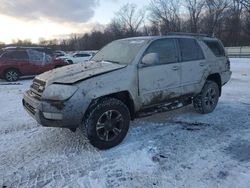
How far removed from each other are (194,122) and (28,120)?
3.76 metres

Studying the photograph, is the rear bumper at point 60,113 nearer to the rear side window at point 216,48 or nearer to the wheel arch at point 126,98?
the wheel arch at point 126,98

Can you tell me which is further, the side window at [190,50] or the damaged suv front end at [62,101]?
the side window at [190,50]

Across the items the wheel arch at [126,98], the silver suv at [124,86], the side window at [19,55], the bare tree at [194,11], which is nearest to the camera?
the silver suv at [124,86]

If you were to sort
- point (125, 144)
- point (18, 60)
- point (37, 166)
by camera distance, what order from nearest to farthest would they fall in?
point (37, 166), point (125, 144), point (18, 60)

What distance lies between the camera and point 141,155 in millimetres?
4824

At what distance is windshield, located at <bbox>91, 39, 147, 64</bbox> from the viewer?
224 inches

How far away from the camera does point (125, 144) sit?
5305 mm

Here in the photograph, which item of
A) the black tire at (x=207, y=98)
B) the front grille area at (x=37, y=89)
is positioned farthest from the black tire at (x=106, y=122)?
the black tire at (x=207, y=98)

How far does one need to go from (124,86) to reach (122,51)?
1.16 meters

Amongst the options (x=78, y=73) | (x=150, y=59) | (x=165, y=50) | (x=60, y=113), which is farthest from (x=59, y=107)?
(x=165, y=50)

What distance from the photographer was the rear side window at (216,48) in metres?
7.28

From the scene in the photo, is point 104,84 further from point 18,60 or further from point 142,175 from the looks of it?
point 18,60

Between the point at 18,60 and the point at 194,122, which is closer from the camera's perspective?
the point at 194,122

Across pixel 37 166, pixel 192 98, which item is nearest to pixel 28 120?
pixel 37 166
